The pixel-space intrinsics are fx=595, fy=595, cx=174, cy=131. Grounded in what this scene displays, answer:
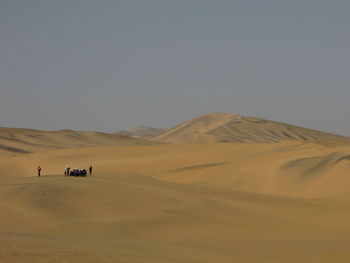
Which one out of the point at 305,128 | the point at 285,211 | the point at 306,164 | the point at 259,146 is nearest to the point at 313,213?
the point at 285,211

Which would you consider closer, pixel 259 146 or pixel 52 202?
pixel 52 202

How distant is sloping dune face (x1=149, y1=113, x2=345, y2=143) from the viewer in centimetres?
11456

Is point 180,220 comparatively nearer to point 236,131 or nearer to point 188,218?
point 188,218

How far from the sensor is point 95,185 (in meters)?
22.3

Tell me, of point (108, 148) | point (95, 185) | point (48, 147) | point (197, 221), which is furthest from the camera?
point (48, 147)

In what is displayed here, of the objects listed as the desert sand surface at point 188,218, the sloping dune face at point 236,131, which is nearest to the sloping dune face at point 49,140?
the sloping dune face at point 236,131

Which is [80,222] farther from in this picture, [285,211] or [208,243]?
[285,211]

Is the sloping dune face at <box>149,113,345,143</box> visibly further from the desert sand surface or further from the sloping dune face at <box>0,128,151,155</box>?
the desert sand surface

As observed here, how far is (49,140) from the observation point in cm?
8156

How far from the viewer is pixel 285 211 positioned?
2045cm

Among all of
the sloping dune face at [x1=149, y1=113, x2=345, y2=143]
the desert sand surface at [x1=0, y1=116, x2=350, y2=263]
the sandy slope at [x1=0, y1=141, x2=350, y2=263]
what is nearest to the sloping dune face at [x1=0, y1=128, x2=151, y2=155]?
the sloping dune face at [x1=149, y1=113, x2=345, y2=143]

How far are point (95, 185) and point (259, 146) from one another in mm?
32367

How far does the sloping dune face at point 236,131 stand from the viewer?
11456 centimetres

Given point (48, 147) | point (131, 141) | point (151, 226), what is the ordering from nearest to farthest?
point (151, 226)
point (48, 147)
point (131, 141)
